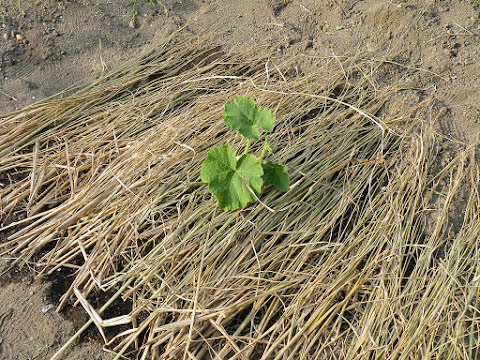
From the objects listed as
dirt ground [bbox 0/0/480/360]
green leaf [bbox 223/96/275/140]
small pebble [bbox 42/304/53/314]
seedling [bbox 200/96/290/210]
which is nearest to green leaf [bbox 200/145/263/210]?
seedling [bbox 200/96/290/210]

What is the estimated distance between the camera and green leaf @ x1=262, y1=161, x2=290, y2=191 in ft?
7.65

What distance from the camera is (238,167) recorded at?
2.29 m

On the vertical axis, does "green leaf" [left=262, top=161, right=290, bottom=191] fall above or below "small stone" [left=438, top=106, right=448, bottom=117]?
above

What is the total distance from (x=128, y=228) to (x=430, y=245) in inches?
51.0

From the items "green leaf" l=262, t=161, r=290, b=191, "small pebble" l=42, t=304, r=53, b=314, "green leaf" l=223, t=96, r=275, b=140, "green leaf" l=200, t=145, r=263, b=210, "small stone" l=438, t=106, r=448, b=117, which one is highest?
"green leaf" l=223, t=96, r=275, b=140

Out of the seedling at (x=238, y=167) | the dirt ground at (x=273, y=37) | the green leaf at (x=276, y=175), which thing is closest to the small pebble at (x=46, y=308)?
the seedling at (x=238, y=167)

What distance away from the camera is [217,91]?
3.01 metres

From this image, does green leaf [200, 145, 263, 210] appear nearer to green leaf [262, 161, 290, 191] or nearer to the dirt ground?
green leaf [262, 161, 290, 191]

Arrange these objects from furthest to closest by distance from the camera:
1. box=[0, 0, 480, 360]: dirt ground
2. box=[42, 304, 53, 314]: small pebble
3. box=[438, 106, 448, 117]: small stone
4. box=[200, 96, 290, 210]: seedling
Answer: box=[0, 0, 480, 360]: dirt ground → box=[438, 106, 448, 117]: small stone → box=[200, 96, 290, 210]: seedling → box=[42, 304, 53, 314]: small pebble

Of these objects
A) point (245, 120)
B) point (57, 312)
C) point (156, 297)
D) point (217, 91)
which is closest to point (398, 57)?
point (217, 91)

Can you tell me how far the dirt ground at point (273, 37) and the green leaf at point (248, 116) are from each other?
88 cm

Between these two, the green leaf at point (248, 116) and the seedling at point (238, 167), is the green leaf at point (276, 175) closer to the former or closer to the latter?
the seedling at point (238, 167)

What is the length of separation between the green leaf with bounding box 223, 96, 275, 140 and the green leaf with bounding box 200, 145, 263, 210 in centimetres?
11

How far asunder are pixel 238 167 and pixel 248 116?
23cm
